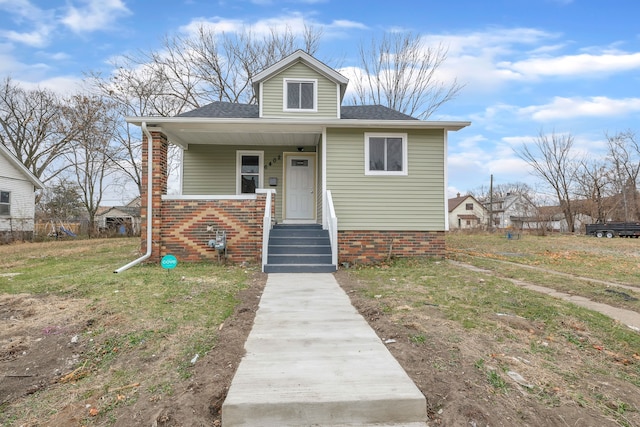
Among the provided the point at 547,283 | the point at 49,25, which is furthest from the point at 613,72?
the point at 49,25

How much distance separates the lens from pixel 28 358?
10.3ft

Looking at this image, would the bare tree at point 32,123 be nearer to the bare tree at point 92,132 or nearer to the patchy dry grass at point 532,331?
the bare tree at point 92,132

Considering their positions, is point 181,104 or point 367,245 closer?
point 367,245

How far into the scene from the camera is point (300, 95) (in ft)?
34.7

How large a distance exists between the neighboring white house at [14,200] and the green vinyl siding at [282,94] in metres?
14.6

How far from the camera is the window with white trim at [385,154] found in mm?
9164

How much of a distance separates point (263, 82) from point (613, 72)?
477 inches

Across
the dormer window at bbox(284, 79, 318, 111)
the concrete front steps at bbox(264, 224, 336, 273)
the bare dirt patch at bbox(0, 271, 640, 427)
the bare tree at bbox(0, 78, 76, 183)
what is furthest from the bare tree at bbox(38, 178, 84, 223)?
the bare dirt patch at bbox(0, 271, 640, 427)

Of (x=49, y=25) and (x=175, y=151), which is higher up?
(x=49, y=25)

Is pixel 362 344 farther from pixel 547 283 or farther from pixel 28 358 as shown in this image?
pixel 547 283

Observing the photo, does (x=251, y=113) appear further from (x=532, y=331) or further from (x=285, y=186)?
(x=532, y=331)

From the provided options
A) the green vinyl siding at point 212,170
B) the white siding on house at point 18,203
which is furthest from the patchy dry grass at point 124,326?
the white siding on house at point 18,203

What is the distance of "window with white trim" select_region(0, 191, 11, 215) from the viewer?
17.3 m

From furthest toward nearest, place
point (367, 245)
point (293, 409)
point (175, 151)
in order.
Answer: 1. point (175, 151)
2. point (367, 245)
3. point (293, 409)
